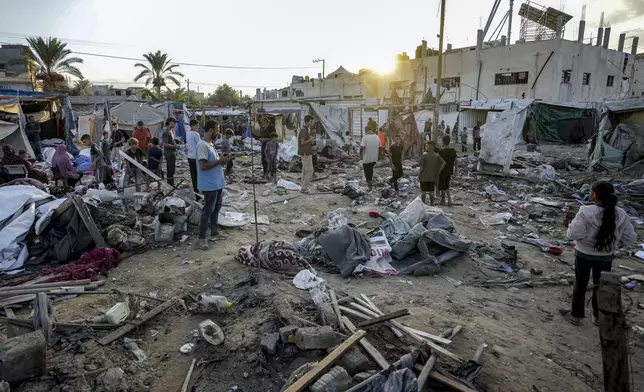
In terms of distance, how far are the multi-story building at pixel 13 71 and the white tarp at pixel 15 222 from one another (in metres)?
33.2

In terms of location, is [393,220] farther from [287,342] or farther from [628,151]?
[628,151]

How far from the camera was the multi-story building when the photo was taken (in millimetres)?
31847

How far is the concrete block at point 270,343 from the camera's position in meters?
2.96

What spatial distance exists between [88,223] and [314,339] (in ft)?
12.8

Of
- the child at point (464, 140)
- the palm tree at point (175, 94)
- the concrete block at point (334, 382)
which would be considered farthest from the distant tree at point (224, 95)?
the concrete block at point (334, 382)

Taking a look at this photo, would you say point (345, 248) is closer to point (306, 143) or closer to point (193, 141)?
point (193, 141)

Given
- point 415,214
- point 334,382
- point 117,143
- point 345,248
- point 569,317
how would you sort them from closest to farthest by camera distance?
point 334,382 < point 569,317 < point 345,248 < point 415,214 < point 117,143

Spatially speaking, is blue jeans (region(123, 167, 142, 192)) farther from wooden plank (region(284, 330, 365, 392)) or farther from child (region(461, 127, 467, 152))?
child (region(461, 127, 467, 152))

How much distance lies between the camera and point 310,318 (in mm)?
3494

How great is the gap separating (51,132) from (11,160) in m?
9.83

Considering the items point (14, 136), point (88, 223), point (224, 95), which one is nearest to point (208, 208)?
point (88, 223)

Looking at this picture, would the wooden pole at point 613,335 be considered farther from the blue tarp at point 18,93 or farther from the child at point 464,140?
the child at point 464,140

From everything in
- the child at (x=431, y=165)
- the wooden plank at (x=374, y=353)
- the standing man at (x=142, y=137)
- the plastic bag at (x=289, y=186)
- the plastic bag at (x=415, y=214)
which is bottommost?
the wooden plank at (x=374, y=353)

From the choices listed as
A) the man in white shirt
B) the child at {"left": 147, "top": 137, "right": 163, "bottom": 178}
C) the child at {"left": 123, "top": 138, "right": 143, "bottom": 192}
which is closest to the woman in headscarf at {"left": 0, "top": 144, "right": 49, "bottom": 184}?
the child at {"left": 123, "top": 138, "right": 143, "bottom": 192}
